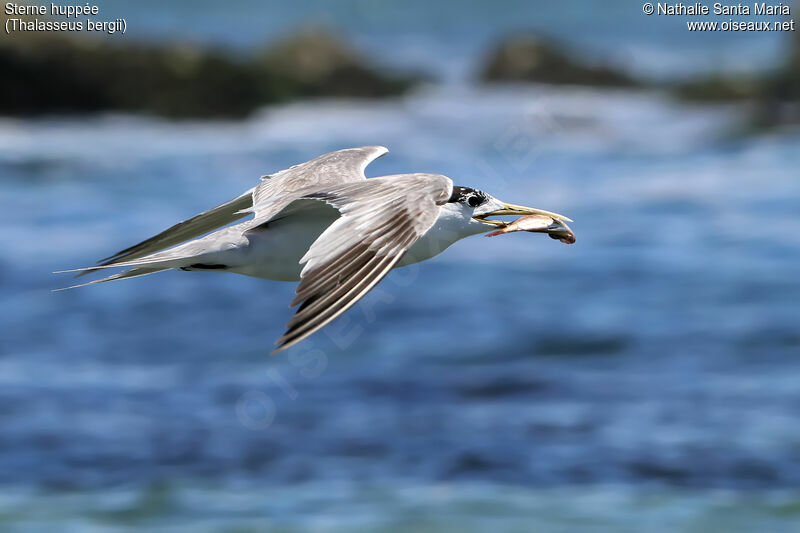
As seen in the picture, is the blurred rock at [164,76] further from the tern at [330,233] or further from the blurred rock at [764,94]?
the tern at [330,233]

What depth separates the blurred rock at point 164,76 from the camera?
41312 millimetres

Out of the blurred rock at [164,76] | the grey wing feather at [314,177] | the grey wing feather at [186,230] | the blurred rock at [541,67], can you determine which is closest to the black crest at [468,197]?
the grey wing feather at [314,177]

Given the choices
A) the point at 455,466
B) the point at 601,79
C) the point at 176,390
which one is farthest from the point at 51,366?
the point at 601,79

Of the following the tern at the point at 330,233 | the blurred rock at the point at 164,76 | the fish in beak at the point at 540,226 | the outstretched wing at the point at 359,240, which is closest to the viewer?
the outstretched wing at the point at 359,240

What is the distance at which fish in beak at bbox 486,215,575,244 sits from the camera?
636cm

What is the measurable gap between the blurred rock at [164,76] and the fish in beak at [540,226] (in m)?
36.1

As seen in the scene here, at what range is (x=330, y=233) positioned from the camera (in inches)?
221

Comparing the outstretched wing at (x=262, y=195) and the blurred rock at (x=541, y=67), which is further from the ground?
the blurred rock at (x=541, y=67)

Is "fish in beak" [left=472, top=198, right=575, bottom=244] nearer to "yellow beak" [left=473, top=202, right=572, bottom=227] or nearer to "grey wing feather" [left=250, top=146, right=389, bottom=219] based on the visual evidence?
"yellow beak" [left=473, top=202, right=572, bottom=227]

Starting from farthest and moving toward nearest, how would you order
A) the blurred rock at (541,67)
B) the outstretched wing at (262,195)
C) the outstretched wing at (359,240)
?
1. the blurred rock at (541,67)
2. the outstretched wing at (262,195)
3. the outstretched wing at (359,240)

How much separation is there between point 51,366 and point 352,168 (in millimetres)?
32339

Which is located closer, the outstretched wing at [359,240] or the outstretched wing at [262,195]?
the outstretched wing at [359,240]

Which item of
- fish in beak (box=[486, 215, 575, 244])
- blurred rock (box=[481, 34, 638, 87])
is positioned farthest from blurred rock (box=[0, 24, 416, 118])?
fish in beak (box=[486, 215, 575, 244])

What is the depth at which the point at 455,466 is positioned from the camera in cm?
2847
